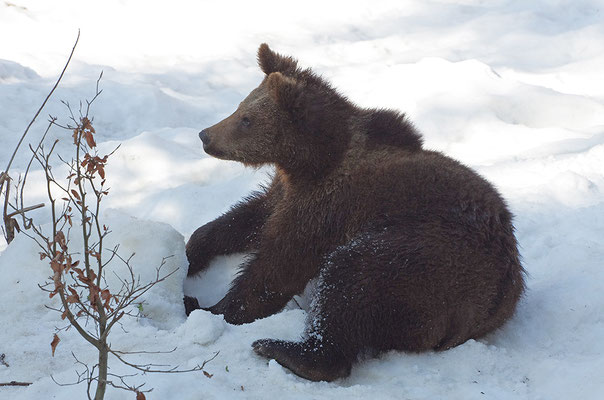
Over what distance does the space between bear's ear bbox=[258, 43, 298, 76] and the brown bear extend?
12 mm

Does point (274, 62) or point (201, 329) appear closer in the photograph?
point (201, 329)

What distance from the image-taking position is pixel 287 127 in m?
4.87

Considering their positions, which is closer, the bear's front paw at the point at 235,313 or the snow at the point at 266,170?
the snow at the point at 266,170

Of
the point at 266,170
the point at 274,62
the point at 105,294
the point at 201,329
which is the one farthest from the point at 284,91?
the point at 266,170

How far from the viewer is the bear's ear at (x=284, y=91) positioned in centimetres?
475

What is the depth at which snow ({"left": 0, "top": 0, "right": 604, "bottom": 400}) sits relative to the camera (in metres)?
3.89

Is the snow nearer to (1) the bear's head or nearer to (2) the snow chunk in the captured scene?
(2) the snow chunk

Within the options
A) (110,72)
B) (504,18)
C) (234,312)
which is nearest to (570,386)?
(234,312)

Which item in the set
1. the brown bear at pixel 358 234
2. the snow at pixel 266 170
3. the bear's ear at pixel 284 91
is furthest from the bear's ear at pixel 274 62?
the snow at pixel 266 170

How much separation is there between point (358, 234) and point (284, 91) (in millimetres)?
1182

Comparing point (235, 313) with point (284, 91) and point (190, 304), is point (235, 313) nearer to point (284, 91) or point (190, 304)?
point (190, 304)

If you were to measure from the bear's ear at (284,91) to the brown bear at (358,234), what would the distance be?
1 centimetres

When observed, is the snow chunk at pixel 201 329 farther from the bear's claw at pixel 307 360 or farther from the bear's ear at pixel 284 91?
the bear's ear at pixel 284 91

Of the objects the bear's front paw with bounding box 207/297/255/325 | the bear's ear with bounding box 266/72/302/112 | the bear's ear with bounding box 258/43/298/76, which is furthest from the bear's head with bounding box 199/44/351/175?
the bear's front paw with bounding box 207/297/255/325
